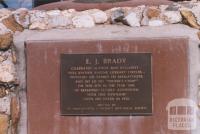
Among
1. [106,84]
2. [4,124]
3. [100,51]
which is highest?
[100,51]

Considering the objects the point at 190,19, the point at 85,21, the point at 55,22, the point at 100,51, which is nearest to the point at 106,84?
the point at 100,51

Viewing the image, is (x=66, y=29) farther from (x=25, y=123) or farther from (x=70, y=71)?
(x=25, y=123)

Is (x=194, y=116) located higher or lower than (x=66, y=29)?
lower

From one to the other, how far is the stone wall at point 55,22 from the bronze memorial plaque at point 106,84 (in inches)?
11.4

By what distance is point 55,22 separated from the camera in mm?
4848

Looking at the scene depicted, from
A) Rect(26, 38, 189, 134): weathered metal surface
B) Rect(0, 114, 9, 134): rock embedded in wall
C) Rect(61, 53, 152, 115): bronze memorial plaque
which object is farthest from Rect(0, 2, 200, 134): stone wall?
Rect(61, 53, 152, 115): bronze memorial plaque

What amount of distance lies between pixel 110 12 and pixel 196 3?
2.12ft

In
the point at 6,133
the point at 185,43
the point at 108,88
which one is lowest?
the point at 6,133

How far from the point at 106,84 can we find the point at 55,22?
0.64 metres

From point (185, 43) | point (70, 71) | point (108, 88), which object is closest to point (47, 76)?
point (70, 71)

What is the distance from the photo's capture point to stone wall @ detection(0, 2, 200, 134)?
4730 mm

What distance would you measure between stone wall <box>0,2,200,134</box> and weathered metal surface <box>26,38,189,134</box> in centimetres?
12

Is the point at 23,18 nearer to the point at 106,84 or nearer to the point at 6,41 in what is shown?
the point at 6,41

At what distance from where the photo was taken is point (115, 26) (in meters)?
4.80
